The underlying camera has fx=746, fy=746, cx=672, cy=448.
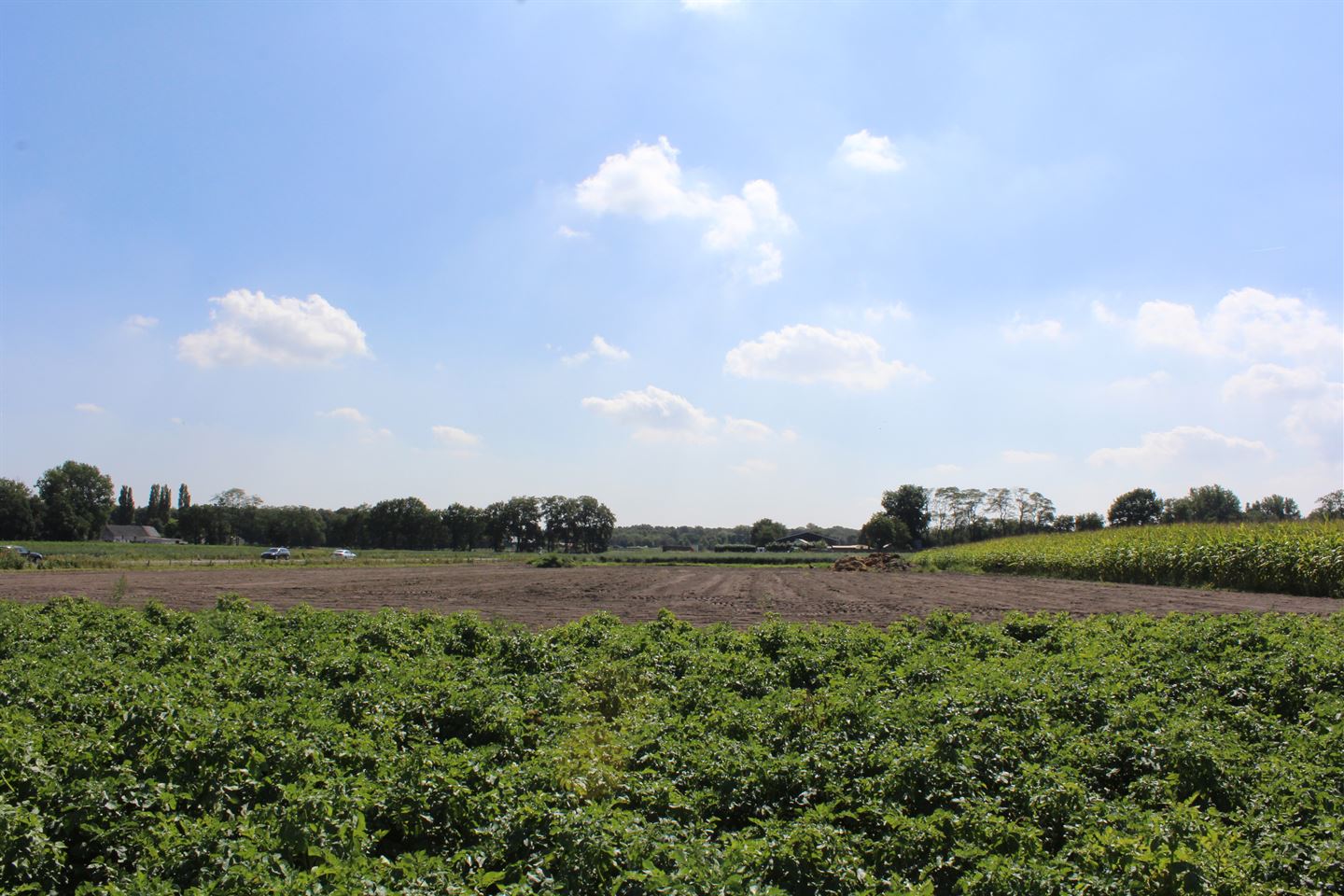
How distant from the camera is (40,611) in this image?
1764 centimetres

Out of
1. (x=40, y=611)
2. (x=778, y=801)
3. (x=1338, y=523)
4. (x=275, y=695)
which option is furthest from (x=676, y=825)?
(x=1338, y=523)

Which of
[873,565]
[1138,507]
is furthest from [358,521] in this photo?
[1138,507]

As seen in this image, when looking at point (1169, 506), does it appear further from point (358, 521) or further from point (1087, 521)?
point (358, 521)

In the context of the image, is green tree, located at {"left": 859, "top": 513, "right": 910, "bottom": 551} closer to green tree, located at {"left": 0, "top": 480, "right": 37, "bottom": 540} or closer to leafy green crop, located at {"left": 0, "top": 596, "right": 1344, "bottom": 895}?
leafy green crop, located at {"left": 0, "top": 596, "right": 1344, "bottom": 895}

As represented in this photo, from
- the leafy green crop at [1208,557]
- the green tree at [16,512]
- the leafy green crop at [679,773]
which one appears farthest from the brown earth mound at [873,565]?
the green tree at [16,512]

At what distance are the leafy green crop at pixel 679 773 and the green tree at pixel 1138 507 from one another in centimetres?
13373

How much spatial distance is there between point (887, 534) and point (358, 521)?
358 feet

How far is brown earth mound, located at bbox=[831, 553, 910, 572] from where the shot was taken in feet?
188

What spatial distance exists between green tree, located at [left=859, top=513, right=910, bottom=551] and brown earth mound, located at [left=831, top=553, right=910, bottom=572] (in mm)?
72955

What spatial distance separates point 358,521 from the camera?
525 ft

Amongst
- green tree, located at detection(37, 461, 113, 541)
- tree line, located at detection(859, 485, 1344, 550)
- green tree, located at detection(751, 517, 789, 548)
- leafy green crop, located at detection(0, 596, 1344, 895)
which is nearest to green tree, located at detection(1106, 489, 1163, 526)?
tree line, located at detection(859, 485, 1344, 550)

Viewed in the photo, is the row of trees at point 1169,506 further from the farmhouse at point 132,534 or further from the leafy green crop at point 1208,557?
the farmhouse at point 132,534

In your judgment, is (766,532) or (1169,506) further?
(766,532)

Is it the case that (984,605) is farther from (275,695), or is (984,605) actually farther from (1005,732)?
(275,695)
